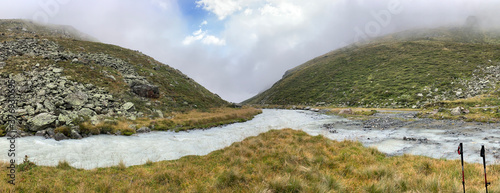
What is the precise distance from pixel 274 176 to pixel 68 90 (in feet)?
96.5

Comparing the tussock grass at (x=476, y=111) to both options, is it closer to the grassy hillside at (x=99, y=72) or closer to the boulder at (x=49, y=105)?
the grassy hillside at (x=99, y=72)

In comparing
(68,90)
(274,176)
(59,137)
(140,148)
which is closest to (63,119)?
(59,137)

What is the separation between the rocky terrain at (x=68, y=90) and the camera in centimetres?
1920

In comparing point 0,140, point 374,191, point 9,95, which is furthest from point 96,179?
point 9,95

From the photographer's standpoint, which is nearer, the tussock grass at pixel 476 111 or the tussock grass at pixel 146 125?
the tussock grass at pixel 146 125

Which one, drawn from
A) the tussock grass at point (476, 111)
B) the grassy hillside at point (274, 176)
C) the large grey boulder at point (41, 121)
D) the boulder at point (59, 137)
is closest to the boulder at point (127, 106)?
the large grey boulder at point (41, 121)

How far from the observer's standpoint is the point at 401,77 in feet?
256

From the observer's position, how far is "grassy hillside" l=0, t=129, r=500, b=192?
6.46 meters

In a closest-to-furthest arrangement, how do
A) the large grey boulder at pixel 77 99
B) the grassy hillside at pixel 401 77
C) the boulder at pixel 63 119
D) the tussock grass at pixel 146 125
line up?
the boulder at pixel 63 119, the tussock grass at pixel 146 125, the large grey boulder at pixel 77 99, the grassy hillside at pixel 401 77

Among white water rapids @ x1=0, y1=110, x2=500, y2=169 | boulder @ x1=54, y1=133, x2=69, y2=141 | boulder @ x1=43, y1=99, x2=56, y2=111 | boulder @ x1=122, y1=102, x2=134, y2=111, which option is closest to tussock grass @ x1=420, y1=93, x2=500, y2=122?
white water rapids @ x1=0, y1=110, x2=500, y2=169

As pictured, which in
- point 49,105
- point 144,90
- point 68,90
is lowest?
point 49,105

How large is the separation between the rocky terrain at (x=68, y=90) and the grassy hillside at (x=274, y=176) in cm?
1264

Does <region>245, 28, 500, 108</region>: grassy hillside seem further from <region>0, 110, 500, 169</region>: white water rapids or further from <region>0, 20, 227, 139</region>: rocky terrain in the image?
<region>0, 20, 227, 139</region>: rocky terrain

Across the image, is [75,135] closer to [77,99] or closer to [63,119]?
[63,119]
